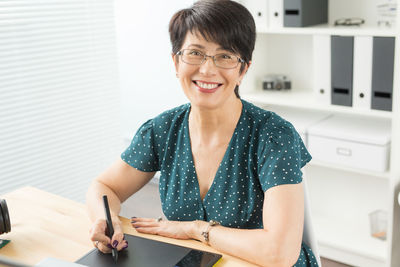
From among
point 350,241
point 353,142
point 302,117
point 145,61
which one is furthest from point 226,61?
point 145,61

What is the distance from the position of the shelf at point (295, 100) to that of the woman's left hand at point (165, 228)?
1296 millimetres

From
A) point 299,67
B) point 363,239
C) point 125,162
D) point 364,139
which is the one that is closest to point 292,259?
point 125,162

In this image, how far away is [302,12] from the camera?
7.88 ft

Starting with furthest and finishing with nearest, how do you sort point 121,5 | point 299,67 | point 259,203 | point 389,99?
point 121,5 → point 299,67 → point 389,99 → point 259,203

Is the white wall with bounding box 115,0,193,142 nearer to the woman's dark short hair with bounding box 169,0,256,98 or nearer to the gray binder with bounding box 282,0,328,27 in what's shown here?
the gray binder with bounding box 282,0,328,27

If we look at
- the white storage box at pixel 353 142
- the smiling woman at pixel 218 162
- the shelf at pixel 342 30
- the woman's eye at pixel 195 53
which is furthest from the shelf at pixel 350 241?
the woman's eye at pixel 195 53

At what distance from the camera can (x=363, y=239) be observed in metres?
2.59

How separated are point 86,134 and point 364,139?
73.0 inches

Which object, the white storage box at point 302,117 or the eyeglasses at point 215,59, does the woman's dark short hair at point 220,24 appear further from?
the white storage box at point 302,117

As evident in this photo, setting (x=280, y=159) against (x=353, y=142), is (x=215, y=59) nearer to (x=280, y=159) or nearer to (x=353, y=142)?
(x=280, y=159)

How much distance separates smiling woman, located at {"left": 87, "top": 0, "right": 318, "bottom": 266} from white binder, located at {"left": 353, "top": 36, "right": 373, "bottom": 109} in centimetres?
90

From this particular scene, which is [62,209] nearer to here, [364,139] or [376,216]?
[364,139]

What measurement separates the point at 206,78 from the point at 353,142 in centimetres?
118

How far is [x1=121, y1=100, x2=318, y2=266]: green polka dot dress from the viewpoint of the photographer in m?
1.40
